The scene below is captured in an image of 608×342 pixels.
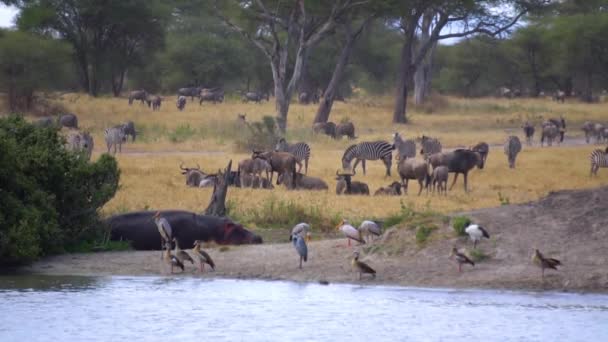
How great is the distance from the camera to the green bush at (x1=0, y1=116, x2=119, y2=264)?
37.9 ft

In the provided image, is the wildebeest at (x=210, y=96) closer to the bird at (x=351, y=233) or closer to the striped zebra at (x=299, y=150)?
the striped zebra at (x=299, y=150)

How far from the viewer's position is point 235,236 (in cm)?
1302

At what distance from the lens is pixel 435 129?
1518 inches

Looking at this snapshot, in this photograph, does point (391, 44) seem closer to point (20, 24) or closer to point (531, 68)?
point (531, 68)

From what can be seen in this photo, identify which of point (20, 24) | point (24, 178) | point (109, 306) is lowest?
point (109, 306)

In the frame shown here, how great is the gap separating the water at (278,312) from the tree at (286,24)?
21.5 metres

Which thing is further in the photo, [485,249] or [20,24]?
[20,24]

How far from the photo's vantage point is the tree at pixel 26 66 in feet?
128

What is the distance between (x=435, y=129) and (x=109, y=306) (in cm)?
2898

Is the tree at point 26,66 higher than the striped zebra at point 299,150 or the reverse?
higher

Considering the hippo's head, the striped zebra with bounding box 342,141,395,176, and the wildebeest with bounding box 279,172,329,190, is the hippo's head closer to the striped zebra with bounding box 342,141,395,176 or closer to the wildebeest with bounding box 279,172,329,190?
the wildebeest with bounding box 279,172,329,190

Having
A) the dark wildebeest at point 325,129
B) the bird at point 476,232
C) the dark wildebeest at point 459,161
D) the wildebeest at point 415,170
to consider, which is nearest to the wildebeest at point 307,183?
the wildebeest at point 415,170

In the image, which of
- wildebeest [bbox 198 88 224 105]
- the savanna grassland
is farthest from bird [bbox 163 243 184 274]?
wildebeest [bbox 198 88 224 105]

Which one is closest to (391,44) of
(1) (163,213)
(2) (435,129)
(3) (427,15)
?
(3) (427,15)
